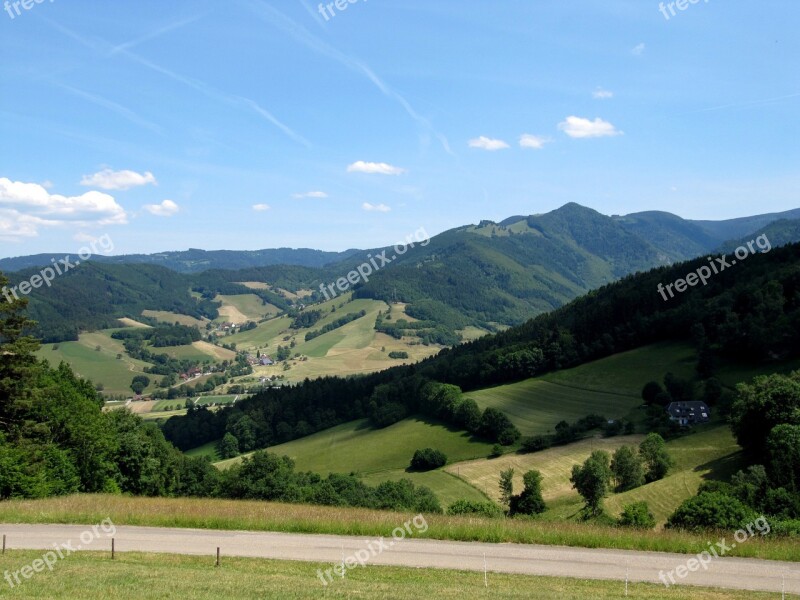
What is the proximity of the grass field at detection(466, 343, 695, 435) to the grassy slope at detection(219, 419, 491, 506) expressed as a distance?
10.1 m

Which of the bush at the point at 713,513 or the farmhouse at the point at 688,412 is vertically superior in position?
the bush at the point at 713,513

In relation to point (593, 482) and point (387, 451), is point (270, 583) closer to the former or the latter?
point (593, 482)

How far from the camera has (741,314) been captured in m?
100

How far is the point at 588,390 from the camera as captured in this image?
331ft

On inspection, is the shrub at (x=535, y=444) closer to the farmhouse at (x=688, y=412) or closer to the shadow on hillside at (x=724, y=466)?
the farmhouse at (x=688, y=412)

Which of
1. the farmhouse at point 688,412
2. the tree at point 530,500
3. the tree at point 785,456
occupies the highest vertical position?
the tree at point 785,456

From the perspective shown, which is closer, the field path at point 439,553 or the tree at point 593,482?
the field path at point 439,553

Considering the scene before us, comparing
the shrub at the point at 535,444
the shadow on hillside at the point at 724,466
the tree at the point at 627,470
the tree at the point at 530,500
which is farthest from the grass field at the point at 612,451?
the tree at the point at 627,470

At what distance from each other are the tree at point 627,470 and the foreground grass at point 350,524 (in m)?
37.7

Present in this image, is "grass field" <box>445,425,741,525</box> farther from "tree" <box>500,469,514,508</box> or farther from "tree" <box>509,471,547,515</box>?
"tree" <box>500,469,514,508</box>

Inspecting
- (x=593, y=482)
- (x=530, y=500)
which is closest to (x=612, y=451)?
(x=593, y=482)

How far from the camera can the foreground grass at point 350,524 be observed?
23.6m

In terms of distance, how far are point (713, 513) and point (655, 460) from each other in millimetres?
30302

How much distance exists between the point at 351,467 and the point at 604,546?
67.7 m
